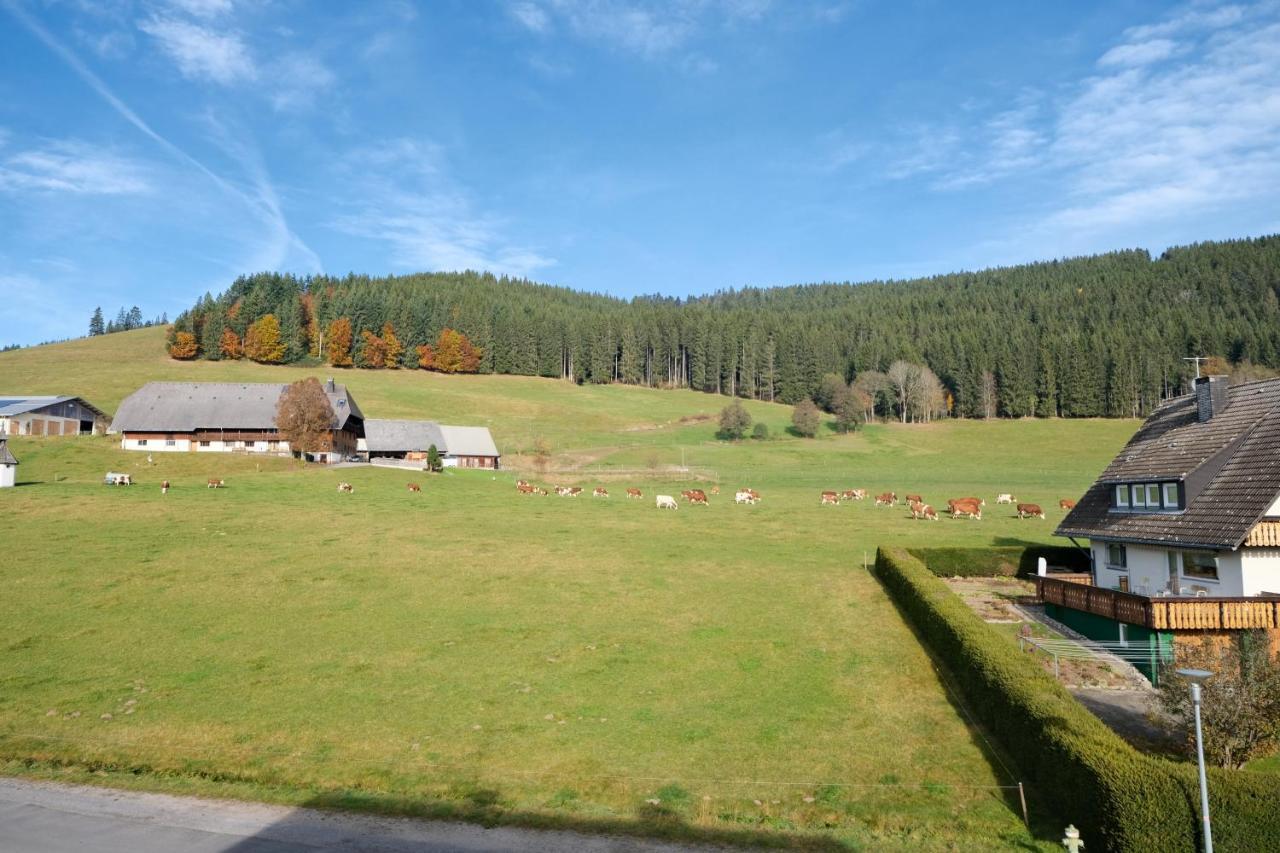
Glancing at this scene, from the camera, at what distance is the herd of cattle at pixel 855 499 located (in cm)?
5006

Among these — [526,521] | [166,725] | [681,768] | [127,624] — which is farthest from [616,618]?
[526,521]

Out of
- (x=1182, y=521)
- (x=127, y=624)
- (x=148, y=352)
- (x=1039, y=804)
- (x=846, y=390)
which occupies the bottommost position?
(x=1039, y=804)

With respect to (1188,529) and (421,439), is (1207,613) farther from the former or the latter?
(421,439)

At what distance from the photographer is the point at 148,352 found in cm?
13425

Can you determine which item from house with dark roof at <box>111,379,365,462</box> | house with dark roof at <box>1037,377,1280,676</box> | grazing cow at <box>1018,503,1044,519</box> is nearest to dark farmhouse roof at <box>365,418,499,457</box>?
house with dark roof at <box>111,379,365,462</box>

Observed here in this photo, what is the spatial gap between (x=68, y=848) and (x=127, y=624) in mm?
13681

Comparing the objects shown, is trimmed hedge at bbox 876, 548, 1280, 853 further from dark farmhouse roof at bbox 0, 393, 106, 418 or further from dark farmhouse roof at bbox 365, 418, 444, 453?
dark farmhouse roof at bbox 0, 393, 106, 418

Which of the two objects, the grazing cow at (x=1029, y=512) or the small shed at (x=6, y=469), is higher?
the small shed at (x=6, y=469)

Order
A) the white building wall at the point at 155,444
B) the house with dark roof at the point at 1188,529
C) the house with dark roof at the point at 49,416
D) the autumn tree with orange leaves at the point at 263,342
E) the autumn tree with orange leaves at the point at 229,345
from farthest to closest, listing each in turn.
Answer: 1. the autumn tree with orange leaves at the point at 263,342
2. the autumn tree with orange leaves at the point at 229,345
3. the white building wall at the point at 155,444
4. the house with dark roof at the point at 49,416
5. the house with dark roof at the point at 1188,529

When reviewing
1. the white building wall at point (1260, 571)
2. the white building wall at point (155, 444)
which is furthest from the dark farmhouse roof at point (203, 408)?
the white building wall at point (1260, 571)

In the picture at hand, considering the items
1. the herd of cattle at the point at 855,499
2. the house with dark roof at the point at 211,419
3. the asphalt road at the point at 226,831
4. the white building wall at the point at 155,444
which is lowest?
the asphalt road at the point at 226,831

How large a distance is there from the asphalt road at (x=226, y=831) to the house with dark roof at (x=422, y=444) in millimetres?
68763

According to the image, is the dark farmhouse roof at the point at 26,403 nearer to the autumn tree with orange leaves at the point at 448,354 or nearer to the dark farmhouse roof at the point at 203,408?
the dark farmhouse roof at the point at 203,408

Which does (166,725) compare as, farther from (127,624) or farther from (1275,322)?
(1275,322)
